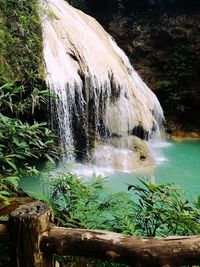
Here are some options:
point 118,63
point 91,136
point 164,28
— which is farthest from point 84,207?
point 164,28

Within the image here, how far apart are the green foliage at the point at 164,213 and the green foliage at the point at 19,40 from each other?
10.3 ft

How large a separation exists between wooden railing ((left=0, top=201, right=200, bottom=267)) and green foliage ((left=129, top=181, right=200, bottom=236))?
633mm

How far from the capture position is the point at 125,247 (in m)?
1.76

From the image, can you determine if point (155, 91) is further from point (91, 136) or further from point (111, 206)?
point (111, 206)

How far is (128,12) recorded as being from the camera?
42.8ft

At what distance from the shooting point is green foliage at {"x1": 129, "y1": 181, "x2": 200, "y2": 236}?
2.39 m

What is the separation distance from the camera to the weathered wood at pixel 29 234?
1.82 m

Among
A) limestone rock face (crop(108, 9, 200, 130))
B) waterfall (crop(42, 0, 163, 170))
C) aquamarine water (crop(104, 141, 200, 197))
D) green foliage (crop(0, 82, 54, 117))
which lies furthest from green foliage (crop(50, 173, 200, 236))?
limestone rock face (crop(108, 9, 200, 130))

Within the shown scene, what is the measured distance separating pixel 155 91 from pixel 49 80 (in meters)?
6.45

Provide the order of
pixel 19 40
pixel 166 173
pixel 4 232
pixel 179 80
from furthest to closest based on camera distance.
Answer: pixel 179 80
pixel 166 173
pixel 19 40
pixel 4 232

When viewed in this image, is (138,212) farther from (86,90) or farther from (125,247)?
(86,90)

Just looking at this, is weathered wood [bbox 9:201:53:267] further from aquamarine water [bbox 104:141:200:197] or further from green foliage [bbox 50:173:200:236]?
aquamarine water [bbox 104:141:200:197]

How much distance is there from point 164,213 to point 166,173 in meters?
4.62

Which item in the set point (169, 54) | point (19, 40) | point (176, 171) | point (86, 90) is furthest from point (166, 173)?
point (169, 54)
